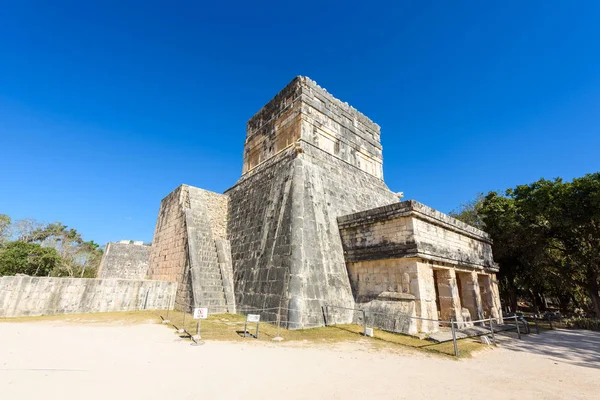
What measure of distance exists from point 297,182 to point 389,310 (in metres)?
5.52

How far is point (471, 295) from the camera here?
11.0 metres

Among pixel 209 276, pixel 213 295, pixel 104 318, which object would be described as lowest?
pixel 104 318

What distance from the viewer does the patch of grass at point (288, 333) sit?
662 cm

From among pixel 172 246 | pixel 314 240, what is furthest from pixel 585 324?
pixel 172 246

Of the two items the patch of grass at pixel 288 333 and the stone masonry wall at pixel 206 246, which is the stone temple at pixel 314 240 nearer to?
the stone masonry wall at pixel 206 246

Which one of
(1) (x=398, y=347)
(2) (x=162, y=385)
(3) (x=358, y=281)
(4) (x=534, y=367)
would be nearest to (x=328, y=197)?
(3) (x=358, y=281)

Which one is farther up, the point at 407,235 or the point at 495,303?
the point at 407,235

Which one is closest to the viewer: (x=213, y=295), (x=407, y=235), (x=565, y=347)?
(x=565, y=347)

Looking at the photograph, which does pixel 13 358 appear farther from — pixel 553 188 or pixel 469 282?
pixel 553 188

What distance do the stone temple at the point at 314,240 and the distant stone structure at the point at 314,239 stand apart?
48 mm

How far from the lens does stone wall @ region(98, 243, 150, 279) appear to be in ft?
69.2

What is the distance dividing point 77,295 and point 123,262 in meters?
13.4

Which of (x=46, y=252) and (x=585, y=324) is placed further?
(x=46, y=252)

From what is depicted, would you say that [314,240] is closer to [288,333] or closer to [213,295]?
[288,333]
